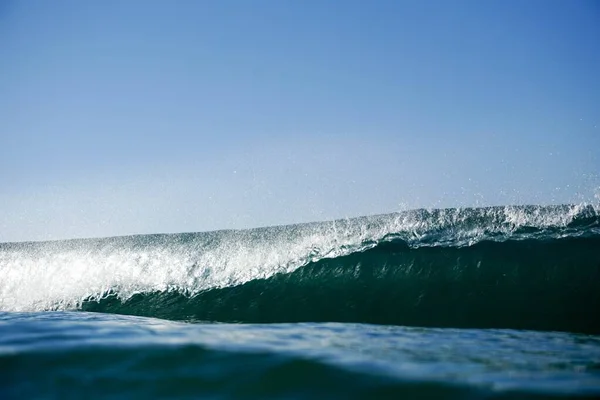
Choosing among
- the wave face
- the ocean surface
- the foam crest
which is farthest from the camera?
the foam crest

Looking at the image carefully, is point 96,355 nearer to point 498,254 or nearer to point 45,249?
point 498,254

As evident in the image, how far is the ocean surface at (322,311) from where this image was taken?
5.20ft

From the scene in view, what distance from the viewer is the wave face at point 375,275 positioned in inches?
263

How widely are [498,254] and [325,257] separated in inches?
120

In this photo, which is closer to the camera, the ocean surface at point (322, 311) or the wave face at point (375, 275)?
the ocean surface at point (322, 311)

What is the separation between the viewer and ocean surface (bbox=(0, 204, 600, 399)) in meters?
1.58

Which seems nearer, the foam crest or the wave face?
the wave face

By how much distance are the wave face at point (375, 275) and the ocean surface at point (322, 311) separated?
0.03 m

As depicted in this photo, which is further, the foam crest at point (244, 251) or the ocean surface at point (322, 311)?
the foam crest at point (244, 251)

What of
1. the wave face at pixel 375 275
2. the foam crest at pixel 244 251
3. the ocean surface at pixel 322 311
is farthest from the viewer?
the foam crest at pixel 244 251

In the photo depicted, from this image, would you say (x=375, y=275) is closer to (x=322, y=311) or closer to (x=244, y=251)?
(x=322, y=311)

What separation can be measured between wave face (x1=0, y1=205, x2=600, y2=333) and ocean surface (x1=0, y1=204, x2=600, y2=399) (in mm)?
34

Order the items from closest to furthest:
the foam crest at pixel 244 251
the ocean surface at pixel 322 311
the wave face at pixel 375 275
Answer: the ocean surface at pixel 322 311
the wave face at pixel 375 275
the foam crest at pixel 244 251

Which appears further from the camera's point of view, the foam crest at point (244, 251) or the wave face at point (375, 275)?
the foam crest at point (244, 251)
